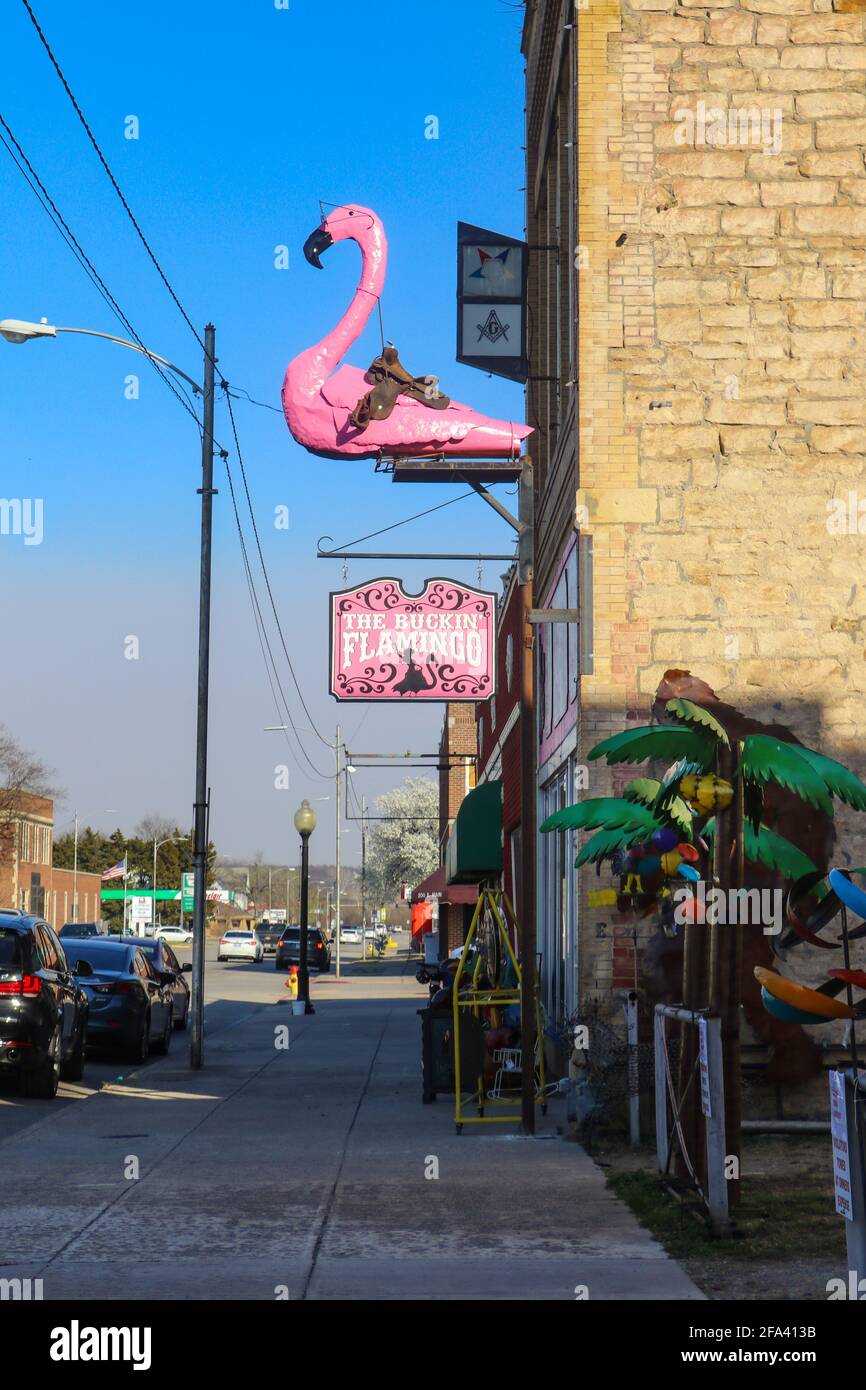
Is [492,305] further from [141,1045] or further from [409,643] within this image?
[141,1045]

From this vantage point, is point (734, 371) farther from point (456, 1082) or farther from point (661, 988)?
point (456, 1082)

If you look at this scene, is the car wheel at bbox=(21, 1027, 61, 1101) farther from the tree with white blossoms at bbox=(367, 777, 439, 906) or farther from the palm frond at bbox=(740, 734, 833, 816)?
the tree with white blossoms at bbox=(367, 777, 439, 906)

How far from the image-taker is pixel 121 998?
20.5 m

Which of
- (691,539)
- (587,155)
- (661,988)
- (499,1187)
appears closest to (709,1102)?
(499,1187)

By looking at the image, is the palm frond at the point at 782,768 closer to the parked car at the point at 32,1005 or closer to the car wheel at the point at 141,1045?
the parked car at the point at 32,1005

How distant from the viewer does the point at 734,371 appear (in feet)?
46.2

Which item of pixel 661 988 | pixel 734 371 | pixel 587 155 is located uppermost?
pixel 587 155

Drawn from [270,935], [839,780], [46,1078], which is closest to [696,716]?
[839,780]

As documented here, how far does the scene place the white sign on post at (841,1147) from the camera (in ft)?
20.8

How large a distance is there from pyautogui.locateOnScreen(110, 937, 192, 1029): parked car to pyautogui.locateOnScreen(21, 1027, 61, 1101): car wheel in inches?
245

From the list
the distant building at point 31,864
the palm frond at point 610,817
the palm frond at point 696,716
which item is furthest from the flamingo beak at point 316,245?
the distant building at point 31,864

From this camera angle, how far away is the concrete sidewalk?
736 cm

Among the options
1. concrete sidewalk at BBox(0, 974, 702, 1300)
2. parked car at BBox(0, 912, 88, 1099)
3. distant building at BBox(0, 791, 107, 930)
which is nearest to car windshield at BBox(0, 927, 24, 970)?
parked car at BBox(0, 912, 88, 1099)
